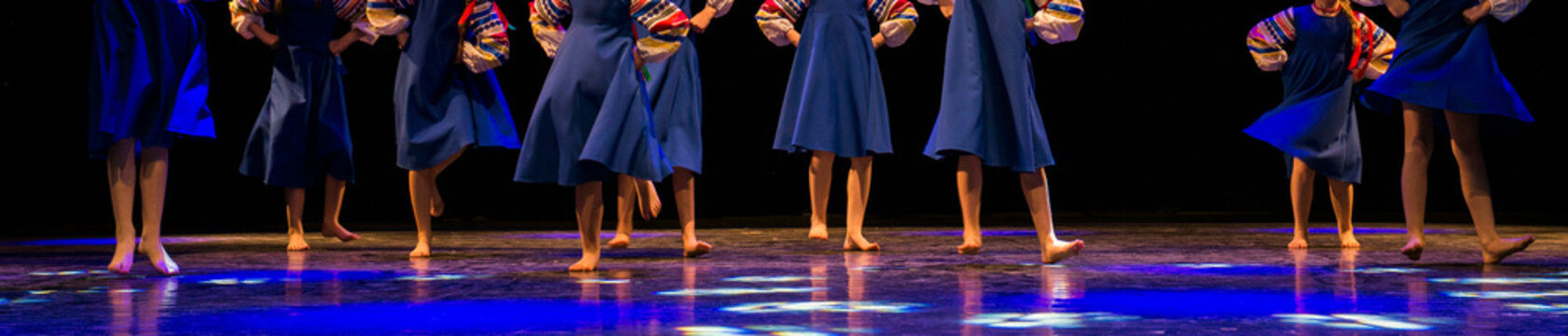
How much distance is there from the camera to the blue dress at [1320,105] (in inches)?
189

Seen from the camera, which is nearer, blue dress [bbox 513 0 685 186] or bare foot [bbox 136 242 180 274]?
bare foot [bbox 136 242 180 274]

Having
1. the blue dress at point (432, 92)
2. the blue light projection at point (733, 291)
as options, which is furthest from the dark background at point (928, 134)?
the blue light projection at point (733, 291)

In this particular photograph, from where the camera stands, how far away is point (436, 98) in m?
4.49

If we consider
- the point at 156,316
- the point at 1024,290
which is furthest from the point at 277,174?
the point at 1024,290

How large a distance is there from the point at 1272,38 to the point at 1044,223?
1766 millimetres

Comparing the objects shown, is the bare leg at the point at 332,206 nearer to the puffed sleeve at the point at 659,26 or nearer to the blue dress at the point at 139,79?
the blue dress at the point at 139,79

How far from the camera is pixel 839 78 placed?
4.85m

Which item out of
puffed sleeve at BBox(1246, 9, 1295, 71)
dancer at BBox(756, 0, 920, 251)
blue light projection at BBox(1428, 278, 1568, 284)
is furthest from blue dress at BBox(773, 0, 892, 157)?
blue light projection at BBox(1428, 278, 1568, 284)

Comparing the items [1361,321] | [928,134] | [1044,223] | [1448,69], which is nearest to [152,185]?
[1044,223]

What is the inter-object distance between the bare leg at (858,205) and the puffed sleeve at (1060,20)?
3.21ft

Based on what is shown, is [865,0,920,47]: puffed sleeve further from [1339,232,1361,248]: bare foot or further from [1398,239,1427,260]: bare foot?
[1398,239,1427,260]: bare foot

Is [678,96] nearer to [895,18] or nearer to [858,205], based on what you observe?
[858,205]

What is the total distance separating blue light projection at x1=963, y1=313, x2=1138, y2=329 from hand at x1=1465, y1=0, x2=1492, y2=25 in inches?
76.4

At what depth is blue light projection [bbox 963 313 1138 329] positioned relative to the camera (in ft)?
7.23
